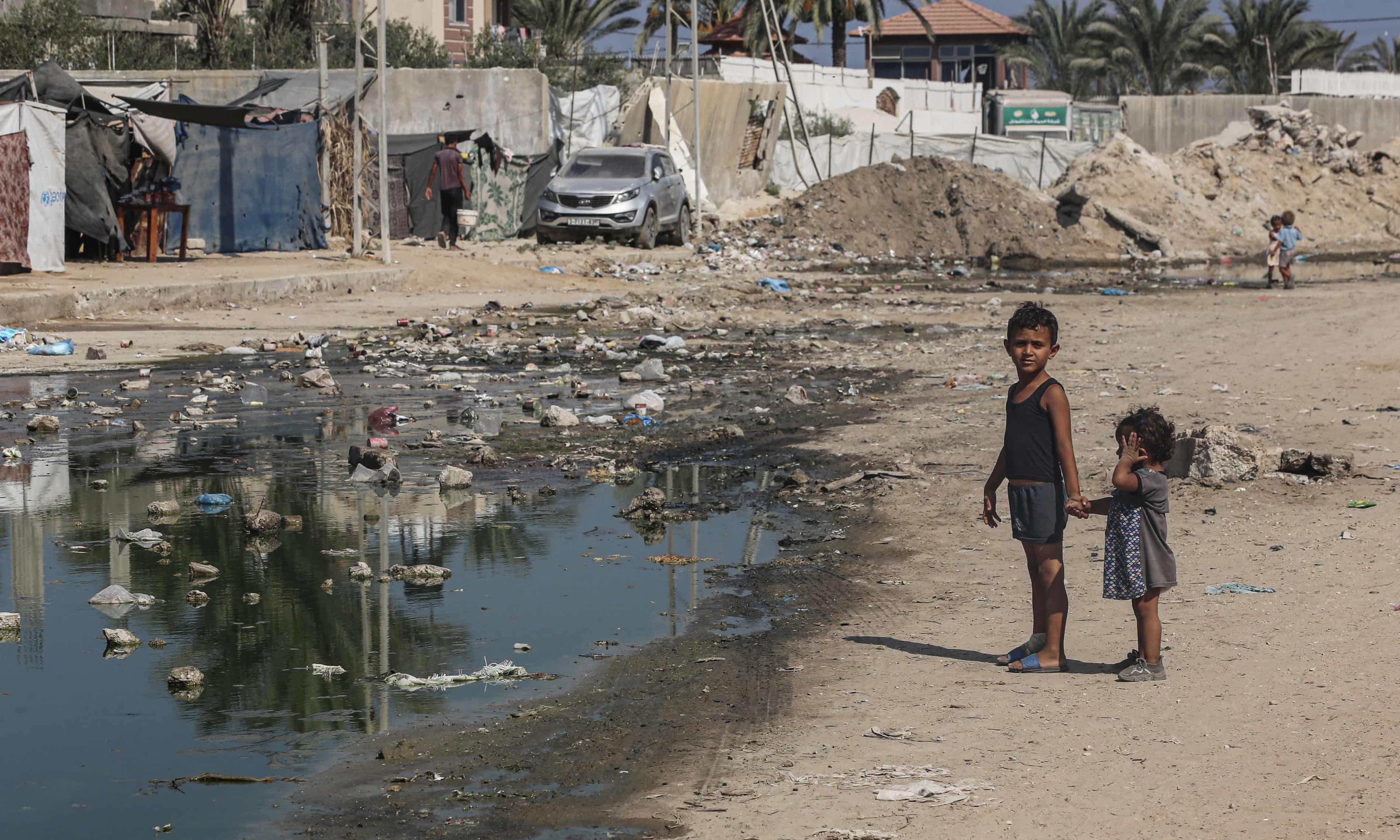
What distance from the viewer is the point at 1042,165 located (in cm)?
4066

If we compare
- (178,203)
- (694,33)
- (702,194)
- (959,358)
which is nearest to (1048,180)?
(702,194)

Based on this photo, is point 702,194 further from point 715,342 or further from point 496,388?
point 496,388

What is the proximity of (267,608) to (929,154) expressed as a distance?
121 feet

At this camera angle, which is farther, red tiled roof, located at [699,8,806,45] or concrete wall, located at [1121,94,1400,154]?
red tiled roof, located at [699,8,806,45]

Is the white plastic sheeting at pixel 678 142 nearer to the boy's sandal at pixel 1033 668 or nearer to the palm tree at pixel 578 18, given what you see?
the palm tree at pixel 578 18

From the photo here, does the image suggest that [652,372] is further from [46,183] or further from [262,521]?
[46,183]

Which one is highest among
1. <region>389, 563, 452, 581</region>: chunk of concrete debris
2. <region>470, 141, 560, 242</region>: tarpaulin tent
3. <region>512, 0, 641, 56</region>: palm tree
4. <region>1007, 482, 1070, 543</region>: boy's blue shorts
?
<region>512, 0, 641, 56</region>: palm tree

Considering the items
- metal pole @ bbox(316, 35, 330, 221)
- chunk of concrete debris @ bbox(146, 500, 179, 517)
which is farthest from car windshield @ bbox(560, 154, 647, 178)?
chunk of concrete debris @ bbox(146, 500, 179, 517)

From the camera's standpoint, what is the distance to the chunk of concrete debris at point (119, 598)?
5.40 metres

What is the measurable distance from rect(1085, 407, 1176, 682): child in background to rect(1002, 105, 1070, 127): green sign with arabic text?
45062 millimetres

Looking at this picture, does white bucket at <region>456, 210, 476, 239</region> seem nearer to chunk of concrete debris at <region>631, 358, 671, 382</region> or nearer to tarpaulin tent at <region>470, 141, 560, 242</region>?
tarpaulin tent at <region>470, 141, 560, 242</region>

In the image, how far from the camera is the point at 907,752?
387 centimetres

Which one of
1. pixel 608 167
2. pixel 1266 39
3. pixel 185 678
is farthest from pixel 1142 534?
pixel 1266 39

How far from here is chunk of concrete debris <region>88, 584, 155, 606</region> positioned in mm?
5402
